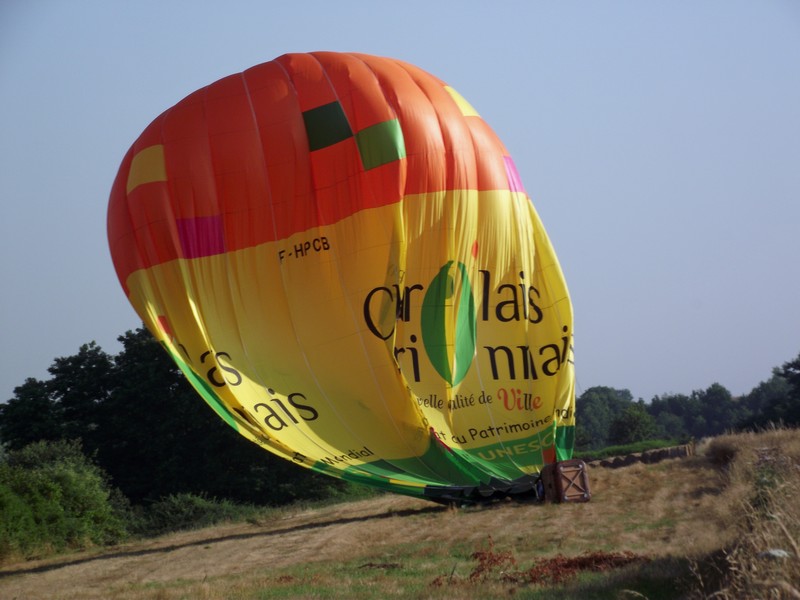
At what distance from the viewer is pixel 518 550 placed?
12.7 meters

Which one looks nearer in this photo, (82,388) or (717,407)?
(82,388)

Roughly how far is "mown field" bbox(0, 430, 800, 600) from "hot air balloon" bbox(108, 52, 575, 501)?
1.59m

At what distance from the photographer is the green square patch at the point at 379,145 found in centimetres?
1442

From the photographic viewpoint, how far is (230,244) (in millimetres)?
14461

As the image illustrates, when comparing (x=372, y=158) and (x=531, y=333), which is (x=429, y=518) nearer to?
(x=531, y=333)

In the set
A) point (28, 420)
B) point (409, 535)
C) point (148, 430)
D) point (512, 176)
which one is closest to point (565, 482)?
point (409, 535)

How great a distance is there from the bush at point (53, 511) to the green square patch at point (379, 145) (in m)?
10.7

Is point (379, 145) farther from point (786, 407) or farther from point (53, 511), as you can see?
point (786, 407)

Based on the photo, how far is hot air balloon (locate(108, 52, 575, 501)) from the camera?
566 inches

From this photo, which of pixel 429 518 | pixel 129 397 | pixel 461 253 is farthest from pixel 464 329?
pixel 129 397

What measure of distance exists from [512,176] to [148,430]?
88.3 feet

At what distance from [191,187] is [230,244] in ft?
3.34

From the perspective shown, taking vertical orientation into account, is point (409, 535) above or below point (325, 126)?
below

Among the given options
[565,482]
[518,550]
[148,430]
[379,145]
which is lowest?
[518,550]
